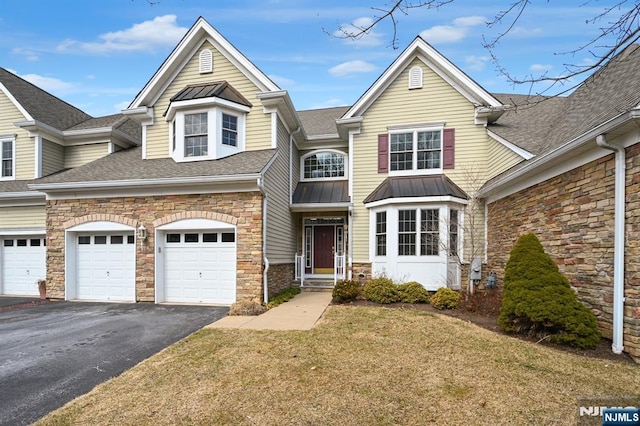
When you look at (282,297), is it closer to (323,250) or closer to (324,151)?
(323,250)

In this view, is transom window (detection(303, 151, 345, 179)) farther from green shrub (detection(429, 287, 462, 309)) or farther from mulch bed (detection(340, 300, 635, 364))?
green shrub (detection(429, 287, 462, 309))

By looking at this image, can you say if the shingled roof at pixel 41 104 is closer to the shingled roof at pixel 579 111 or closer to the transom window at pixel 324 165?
the transom window at pixel 324 165

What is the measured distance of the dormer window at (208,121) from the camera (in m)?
10.7

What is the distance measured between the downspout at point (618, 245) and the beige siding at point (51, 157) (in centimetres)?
1716

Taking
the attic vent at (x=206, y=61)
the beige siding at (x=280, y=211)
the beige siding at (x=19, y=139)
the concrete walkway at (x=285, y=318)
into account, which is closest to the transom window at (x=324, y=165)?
the beige siding at (x=280, y=211)

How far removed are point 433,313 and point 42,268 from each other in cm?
1362

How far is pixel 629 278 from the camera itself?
16.8ft

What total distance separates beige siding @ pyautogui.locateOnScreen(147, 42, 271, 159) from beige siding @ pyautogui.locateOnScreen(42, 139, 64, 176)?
15.3 feet

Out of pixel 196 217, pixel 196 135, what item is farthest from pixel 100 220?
pixel 196 135

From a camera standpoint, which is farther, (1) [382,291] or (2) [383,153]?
(2) [383,153]

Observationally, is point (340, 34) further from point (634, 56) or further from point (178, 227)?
point (634, 56)

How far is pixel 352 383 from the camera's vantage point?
439 cm

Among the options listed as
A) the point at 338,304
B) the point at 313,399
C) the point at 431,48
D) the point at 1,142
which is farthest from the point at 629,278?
the point at 1,142

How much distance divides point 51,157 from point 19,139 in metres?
1.25
